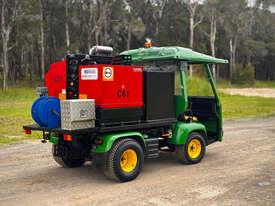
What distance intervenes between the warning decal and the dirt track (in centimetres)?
172

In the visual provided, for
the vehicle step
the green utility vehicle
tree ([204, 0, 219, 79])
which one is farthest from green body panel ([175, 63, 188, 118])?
tree ([204, 0, 219, 79])

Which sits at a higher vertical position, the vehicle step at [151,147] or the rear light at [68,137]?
the rear light at [68,137]

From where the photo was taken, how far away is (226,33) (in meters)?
56.4

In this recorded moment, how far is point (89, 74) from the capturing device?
254 inches

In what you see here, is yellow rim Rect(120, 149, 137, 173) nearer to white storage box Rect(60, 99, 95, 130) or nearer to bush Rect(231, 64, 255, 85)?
white storage box Rect(60, 99, 95, 130)

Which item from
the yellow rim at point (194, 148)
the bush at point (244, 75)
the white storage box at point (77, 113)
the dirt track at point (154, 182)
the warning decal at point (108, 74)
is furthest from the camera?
the bush at point (244, 75)

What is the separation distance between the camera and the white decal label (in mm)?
6367

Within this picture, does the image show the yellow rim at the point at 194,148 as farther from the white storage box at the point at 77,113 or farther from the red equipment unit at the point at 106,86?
the white storage box at the point at 77,113

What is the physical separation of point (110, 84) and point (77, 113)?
707 millimetres

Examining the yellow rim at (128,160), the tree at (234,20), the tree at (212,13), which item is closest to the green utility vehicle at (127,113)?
the yellow rim at (128,160)

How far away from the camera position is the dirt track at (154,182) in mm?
5824

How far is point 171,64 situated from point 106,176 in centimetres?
253

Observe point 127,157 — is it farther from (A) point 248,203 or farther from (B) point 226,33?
(B) point 226,33

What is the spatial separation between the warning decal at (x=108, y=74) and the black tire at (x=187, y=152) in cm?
226
